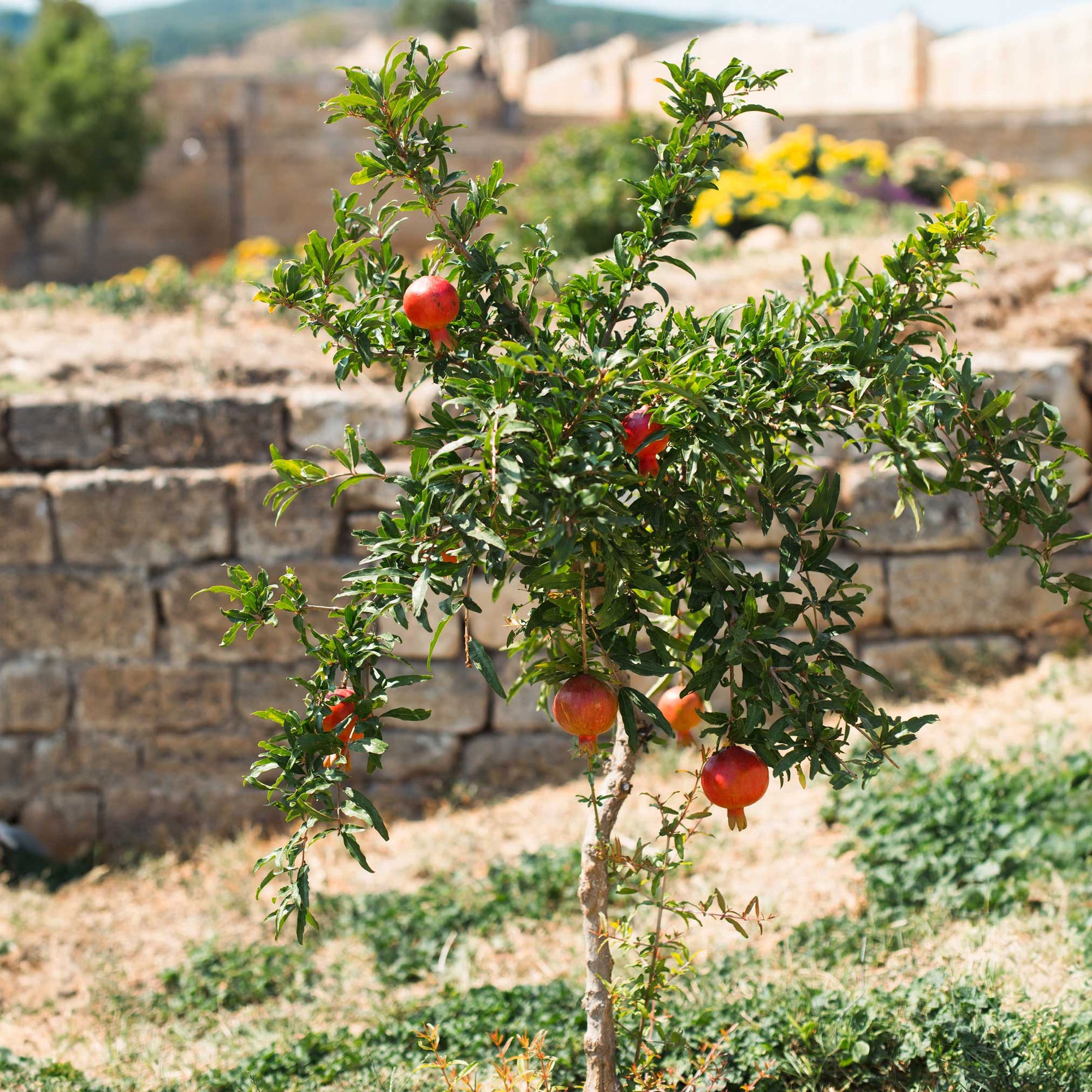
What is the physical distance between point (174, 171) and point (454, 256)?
1635 centimetres

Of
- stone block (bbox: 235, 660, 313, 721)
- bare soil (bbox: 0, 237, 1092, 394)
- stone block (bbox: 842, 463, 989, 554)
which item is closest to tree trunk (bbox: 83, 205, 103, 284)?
bare soil (bbox: 0, 237, 1092, 394)

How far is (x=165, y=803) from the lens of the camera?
15.1 ft

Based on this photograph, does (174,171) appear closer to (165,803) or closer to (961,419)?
(165,803)

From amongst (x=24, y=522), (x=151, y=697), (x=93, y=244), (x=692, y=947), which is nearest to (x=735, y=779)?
(x=692, y=947)

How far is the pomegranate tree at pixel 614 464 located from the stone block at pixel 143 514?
257 centimetres

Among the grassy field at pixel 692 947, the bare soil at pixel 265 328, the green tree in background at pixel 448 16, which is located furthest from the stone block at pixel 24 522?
the green tree in background at pixel 448 16

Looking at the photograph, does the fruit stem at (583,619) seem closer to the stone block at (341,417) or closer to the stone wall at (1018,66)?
the stone block at (341,417)

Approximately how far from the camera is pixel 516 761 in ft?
→ 15.0

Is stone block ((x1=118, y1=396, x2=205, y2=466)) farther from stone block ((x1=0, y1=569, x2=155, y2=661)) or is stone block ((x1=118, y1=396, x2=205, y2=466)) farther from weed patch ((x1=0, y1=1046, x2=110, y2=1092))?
weed patch ((x1=0, y1=1046, x2=110, y2=1092))

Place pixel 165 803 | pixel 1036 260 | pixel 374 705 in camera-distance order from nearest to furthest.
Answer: pixel 374 705 < pixel 165 803 < pixel 1036 260

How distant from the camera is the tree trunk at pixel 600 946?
2047 mm

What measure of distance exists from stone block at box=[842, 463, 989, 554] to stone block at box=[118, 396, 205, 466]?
2583mm

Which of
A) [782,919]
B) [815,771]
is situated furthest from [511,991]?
[815,771]

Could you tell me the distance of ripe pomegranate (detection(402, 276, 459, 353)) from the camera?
1.78 m
